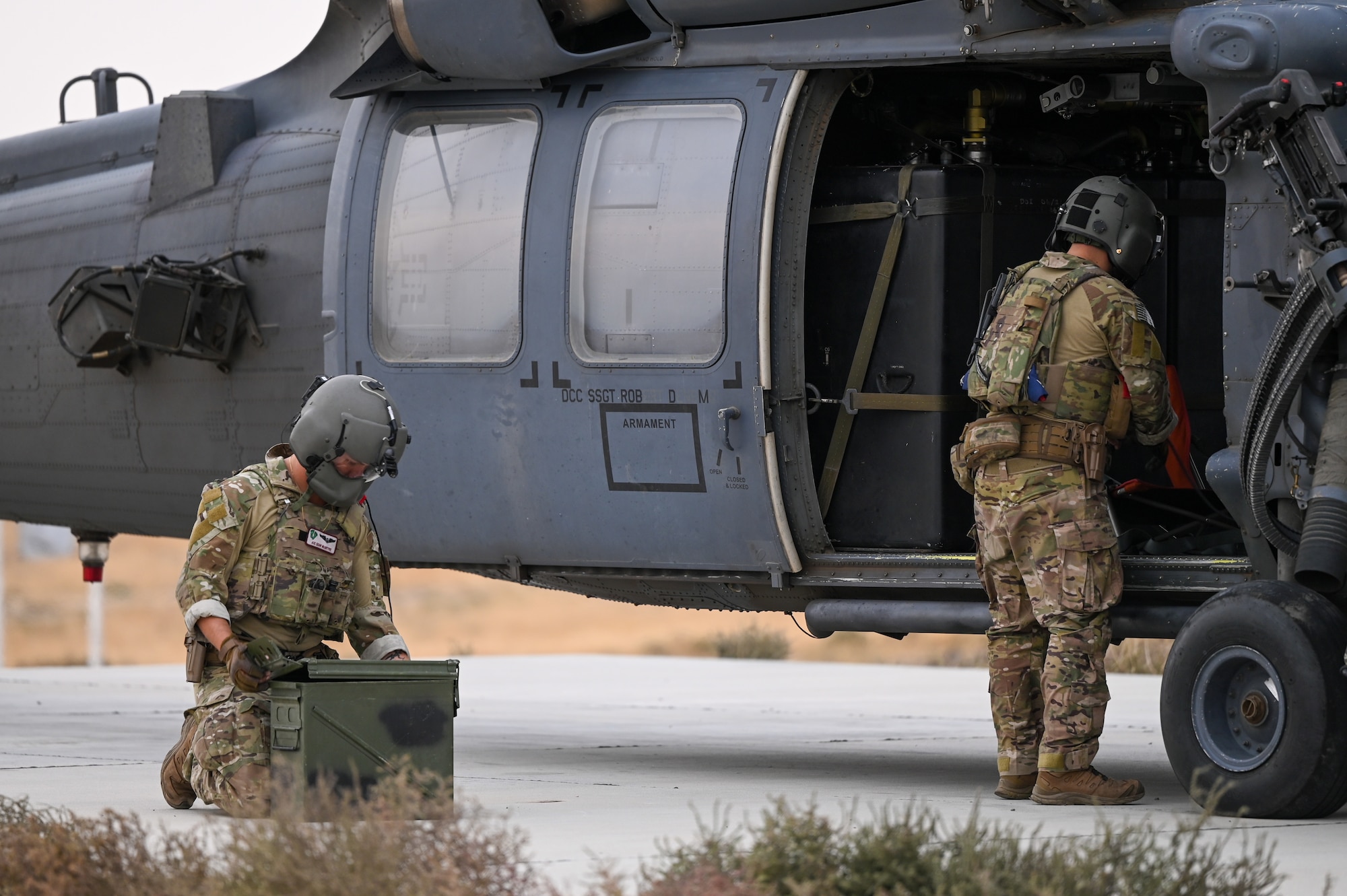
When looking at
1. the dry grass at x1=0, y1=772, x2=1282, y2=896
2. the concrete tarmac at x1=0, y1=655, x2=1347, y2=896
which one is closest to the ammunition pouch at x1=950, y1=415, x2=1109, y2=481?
the concrete tarmac at x1=0, y1=655, x2=1347, y2=896

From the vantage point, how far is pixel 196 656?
6.73 meters

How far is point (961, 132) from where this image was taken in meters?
8.58

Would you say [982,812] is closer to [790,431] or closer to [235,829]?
[790,431]

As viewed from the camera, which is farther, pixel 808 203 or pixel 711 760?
pixel 711 760

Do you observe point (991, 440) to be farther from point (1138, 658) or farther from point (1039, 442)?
point (1138, 658)

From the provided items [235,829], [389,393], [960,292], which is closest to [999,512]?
[960,292]

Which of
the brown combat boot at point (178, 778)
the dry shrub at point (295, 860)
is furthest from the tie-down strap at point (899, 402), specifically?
the dry shrub at point (295, 860)

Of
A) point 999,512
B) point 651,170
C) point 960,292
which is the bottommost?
point 999,512

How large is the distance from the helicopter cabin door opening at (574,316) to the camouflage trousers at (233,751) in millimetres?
2103

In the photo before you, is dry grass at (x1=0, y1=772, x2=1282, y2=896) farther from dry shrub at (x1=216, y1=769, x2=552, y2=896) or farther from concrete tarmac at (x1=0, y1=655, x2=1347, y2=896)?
concrete tarmac at (x1=0, y1=655, x2=1347, y2=896)

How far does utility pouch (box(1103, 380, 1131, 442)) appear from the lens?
712 cm

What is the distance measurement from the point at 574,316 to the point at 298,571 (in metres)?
1.96

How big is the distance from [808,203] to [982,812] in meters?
2.56

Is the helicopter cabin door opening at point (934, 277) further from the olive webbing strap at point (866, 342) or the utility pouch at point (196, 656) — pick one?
the utility pouch at point (196, 656)
